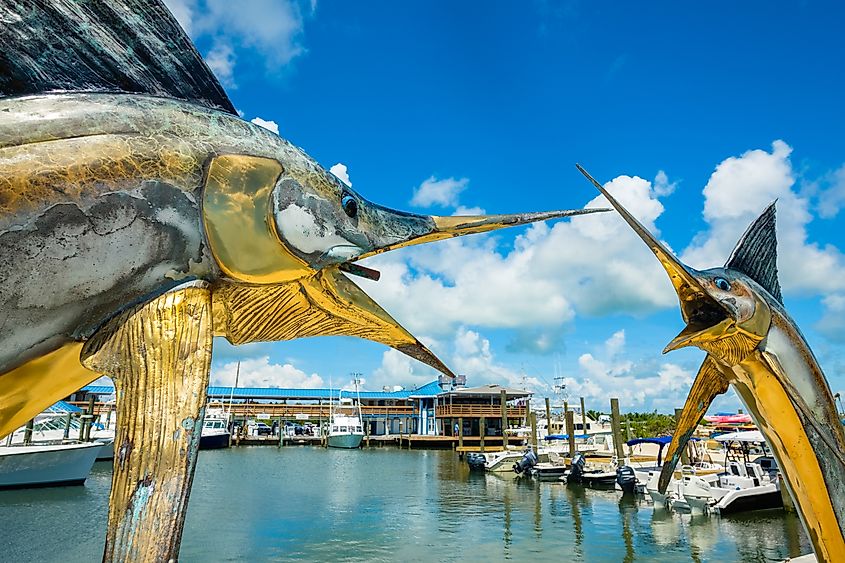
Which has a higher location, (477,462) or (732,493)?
(477,462)

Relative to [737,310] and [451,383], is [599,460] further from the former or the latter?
[737,310]

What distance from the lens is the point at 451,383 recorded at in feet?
213

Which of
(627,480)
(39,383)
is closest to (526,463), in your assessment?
(627,480)

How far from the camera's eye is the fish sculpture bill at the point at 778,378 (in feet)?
14.2

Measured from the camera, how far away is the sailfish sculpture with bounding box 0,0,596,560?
1.61m

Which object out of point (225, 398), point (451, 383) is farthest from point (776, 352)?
point (225, 398)

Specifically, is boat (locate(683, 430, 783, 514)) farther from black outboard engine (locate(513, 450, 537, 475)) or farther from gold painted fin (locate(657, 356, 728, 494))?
gold painted fin (locate(657, 356, 728, 494))

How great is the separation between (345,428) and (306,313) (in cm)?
6057

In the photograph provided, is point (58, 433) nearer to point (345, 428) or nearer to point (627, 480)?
point (345, 428)

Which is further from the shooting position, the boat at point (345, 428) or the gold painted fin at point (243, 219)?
the boat at point (345, 428)

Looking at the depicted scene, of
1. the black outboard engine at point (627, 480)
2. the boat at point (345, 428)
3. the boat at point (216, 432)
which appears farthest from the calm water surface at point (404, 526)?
the boat at point (345, 428)

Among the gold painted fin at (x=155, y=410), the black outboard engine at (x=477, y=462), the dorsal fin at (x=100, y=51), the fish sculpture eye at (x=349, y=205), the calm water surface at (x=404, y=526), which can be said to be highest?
the dorsal fin at (x=100, y=51)

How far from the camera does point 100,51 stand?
6.68ft

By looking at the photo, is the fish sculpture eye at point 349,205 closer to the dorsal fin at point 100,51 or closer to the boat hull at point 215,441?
the dorsal fin at point 100,51
